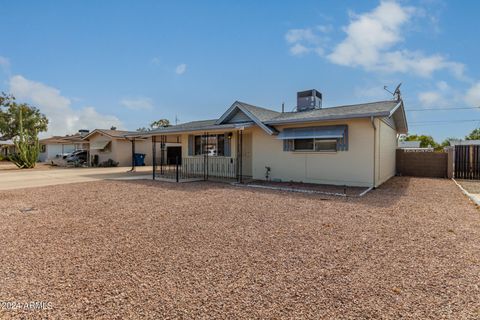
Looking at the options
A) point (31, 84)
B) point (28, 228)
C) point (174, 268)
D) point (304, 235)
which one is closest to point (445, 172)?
point (304, 235)

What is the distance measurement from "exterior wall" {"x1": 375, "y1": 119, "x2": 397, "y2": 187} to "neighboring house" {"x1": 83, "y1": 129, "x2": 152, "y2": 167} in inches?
787

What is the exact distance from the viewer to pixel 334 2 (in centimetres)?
1054

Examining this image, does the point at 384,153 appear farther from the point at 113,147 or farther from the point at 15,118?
the point at 15,118

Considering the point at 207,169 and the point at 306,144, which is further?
the point at 207,169

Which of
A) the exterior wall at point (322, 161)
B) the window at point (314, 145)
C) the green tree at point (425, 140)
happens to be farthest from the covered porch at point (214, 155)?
the green tree at point (425, 140)

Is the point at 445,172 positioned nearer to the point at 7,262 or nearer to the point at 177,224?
the point at 177,224

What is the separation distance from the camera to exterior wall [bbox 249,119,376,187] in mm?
10117

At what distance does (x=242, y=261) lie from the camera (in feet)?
11.9

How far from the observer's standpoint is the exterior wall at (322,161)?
398 inches

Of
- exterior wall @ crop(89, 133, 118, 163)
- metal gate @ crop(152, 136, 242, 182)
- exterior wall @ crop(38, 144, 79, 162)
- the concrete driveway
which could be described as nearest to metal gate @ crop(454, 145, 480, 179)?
metal gate @ crop(152, 136, 242, 182)

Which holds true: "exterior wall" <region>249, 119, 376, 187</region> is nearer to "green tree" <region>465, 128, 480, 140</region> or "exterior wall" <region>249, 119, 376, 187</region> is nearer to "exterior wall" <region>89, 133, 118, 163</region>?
"exterior wall" <region>89, 133, 118, 163</region>

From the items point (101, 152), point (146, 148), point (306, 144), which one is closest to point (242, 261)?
point (306, 144)

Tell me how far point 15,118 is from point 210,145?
3988 cm

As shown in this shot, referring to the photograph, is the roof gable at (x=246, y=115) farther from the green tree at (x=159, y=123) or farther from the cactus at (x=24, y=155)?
the green tree at (x=159, y=123)
